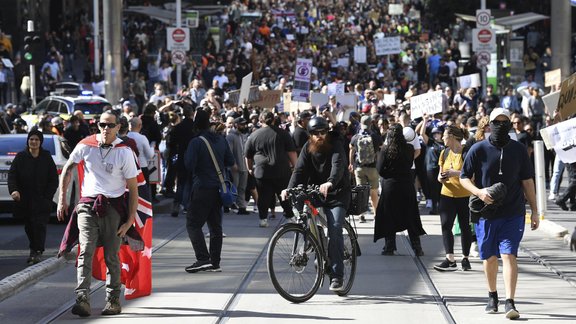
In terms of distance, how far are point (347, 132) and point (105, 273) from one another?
1191 cm

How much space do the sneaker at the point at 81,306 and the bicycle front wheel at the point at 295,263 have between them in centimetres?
164

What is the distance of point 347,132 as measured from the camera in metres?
23.8

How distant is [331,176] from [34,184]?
4720mm

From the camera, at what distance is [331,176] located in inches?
496

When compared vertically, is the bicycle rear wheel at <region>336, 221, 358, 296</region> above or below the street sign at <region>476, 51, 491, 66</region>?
below

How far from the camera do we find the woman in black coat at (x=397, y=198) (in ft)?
53.5

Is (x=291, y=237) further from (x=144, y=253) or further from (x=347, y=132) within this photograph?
(x=347, y=132)

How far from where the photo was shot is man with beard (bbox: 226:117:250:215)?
872 inches

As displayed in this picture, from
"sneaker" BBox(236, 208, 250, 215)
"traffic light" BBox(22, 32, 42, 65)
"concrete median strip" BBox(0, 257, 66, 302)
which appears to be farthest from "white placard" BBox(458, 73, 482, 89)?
"concrete median strip" BBox(0, 257, 66, 302)

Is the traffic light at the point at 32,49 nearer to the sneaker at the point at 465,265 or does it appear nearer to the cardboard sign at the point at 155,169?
the cardboard sign at the point at 155,169

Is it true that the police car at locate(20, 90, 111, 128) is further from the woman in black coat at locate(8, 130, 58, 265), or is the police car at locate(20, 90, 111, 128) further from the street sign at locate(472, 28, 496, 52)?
the woman in black coat at locate(8, 130, 58, 265)

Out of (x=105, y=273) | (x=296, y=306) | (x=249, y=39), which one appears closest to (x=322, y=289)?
(x=296, y=306)

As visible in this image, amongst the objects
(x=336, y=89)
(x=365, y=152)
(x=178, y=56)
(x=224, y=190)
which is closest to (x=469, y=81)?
(x=336, y=89)

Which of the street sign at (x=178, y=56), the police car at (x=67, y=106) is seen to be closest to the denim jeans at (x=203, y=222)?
the police car at (x=67, y=106)
